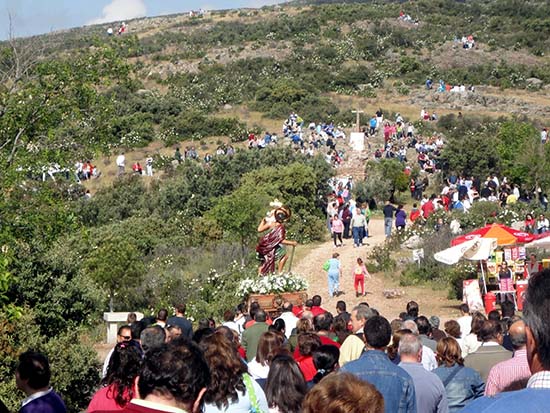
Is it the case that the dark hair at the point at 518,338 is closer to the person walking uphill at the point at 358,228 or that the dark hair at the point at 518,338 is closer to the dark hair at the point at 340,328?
the dark hair at the point at 340,328

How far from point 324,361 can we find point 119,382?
1.82m

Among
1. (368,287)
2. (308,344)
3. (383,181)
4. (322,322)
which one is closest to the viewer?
(308,344)

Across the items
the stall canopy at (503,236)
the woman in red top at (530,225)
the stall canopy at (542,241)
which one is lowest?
the woman in red top at (530,225)

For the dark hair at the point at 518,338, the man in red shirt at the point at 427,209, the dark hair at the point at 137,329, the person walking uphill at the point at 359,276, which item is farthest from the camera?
the man in red shirt at the point at 427,209

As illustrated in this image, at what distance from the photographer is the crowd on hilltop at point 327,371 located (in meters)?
3.09

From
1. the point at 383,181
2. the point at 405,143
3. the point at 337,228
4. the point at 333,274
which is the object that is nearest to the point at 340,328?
the point at 333,274

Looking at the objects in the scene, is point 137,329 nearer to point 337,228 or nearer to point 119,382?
point 119,382

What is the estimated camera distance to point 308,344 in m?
7.17

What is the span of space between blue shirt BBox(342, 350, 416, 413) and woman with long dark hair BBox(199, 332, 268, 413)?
24.1 inches

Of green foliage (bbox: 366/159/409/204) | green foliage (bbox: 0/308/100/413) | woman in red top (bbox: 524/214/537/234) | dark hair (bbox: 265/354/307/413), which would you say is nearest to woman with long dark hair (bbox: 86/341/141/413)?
dark hair (bbox: 265/354/307/413)

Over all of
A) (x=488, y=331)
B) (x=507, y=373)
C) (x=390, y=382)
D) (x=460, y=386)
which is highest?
(x=390, y=382)

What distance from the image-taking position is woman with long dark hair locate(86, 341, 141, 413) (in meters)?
5.26

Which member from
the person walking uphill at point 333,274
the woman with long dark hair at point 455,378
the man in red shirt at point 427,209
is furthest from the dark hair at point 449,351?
the man in red shirt at point 427,209

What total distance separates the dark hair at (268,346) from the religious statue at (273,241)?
41.4 ft
